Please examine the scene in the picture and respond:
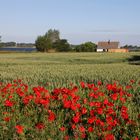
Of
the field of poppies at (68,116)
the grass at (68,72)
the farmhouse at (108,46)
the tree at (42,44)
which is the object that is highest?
the field of poppies at (68,116)

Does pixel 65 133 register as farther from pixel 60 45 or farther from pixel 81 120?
pixel 60 45

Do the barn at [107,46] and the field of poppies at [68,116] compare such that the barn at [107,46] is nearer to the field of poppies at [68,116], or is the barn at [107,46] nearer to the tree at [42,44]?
the tree at [42,44]

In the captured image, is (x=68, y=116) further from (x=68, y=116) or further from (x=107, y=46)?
(x=107, y=46)

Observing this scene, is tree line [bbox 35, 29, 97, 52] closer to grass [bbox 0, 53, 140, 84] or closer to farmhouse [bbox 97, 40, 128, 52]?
farmhouse [bbox 97, 40, 128, 52]

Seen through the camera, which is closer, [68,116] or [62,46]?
[68,116]

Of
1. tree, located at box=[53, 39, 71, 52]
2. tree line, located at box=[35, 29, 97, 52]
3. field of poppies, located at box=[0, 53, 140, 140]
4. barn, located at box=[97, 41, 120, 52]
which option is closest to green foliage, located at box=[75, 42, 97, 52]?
tree line, located at box=[35, 29, 97, 52]

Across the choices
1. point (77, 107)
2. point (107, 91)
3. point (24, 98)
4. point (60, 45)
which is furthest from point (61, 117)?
point (60, 45)

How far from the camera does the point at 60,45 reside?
423 feet

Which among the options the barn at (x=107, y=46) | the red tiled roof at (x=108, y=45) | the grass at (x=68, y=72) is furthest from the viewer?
the red tiled roof at (x=108, y=45)

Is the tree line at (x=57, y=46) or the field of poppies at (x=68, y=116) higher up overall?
the field of poppies at (x=68, y=116)

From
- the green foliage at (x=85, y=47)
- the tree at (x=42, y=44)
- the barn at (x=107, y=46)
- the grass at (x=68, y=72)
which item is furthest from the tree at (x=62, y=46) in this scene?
the grass at (x=68, y=72)

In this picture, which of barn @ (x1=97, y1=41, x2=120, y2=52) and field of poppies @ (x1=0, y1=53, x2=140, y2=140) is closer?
field of poppies @ (x1=0, y1=53, x2=140, y2=140)

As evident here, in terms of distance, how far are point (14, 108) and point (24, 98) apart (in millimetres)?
321

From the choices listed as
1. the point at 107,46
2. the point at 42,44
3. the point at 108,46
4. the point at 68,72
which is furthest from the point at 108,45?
the point at 68,72
